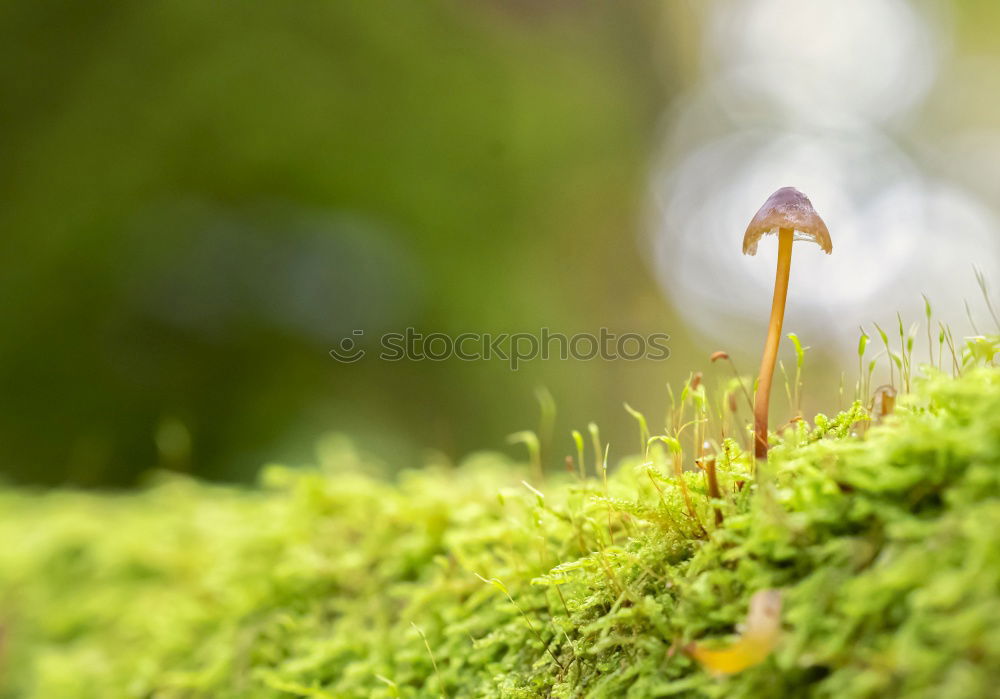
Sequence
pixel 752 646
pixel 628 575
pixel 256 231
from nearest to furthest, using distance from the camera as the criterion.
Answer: pixel 752 646, pixel 628 575, pixel 256 231

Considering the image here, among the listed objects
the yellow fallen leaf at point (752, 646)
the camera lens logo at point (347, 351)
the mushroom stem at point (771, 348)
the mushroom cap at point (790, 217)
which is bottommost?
the yellow fallen leaf at point (752, 646)

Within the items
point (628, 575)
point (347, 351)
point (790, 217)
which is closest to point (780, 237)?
point (790, 217)

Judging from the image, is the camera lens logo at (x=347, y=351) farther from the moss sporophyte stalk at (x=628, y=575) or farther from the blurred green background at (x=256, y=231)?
the moss sporophyte stalk at (x=628, y=575)

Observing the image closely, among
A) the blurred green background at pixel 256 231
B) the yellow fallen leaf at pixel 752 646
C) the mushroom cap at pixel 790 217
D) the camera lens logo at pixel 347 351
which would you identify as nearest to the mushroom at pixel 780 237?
the mushroom cap at pixel 790 217

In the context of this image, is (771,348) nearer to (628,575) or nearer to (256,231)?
(628,575)

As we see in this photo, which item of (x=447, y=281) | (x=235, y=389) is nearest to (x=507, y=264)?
(x=447, y=281)

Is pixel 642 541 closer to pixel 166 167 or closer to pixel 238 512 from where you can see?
pixel 238 512
